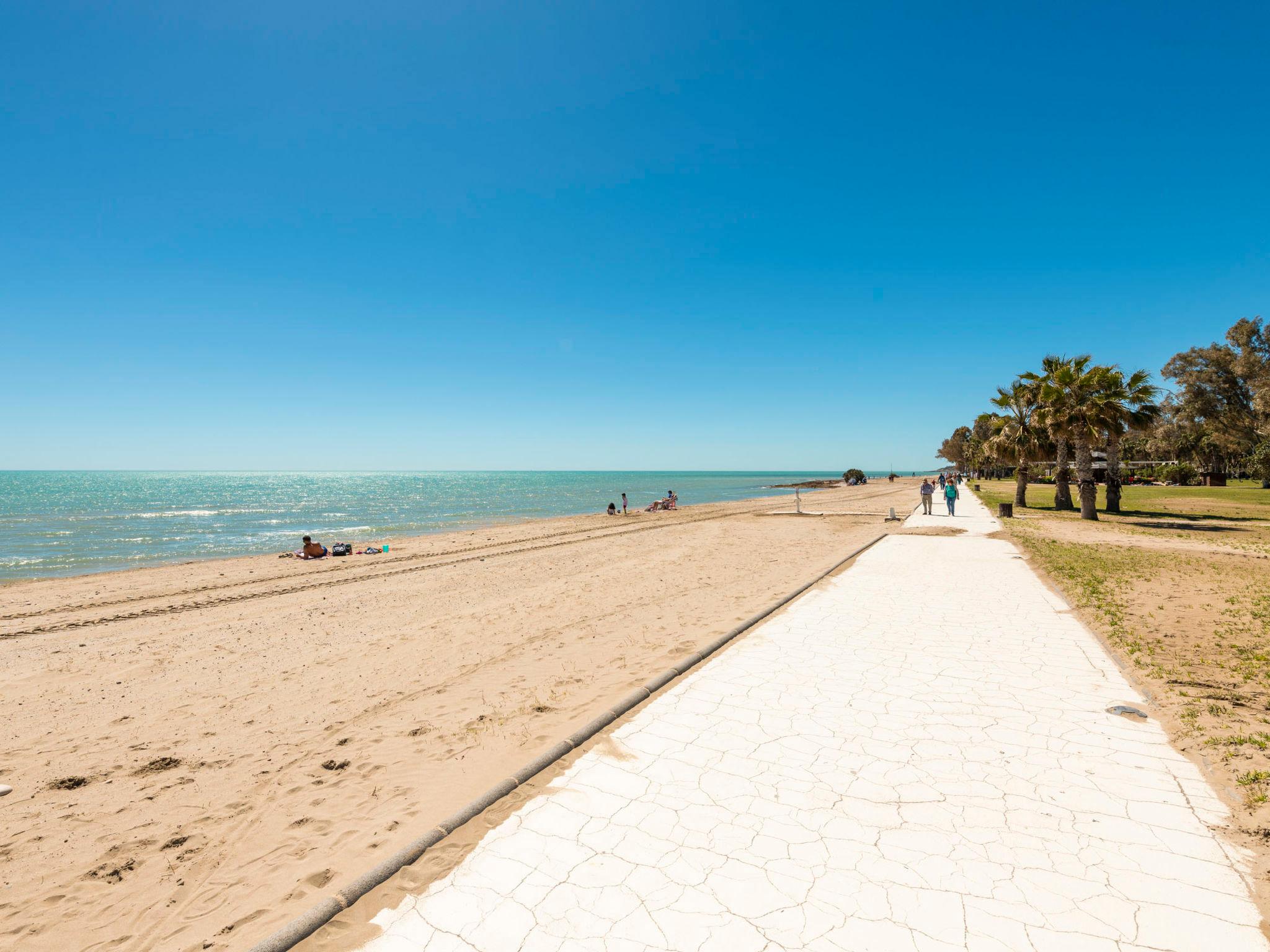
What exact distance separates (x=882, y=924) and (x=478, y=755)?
3398 millimetres

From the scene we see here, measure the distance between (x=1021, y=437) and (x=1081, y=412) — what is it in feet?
26.4

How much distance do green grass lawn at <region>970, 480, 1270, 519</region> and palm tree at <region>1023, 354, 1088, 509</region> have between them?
85 centimetres

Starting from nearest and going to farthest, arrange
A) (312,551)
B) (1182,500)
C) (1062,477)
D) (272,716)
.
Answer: (272,716), (312,551), (1062,477), (1182,500)

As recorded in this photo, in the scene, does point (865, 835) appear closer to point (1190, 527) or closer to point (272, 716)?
point (272, 716)

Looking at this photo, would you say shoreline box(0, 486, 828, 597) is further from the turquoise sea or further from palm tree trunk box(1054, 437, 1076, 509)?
palm tree trunk box(1054, 437, 1076, 509)

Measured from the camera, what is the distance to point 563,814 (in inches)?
155

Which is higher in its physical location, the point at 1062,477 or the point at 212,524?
the point at 1062,477

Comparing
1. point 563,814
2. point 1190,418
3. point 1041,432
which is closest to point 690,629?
point 563,814

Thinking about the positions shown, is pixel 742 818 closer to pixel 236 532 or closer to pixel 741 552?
pixel 741 552

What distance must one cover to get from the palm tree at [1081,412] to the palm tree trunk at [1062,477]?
9.05 ft

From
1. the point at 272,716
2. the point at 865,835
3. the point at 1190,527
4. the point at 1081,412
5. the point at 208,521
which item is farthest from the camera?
the point at 208,521

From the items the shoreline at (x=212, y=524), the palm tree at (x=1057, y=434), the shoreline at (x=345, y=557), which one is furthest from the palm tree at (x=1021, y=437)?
the shoreline at (x=212, y=524)

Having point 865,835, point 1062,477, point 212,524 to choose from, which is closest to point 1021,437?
point 1062,477

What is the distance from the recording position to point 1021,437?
2912cm
